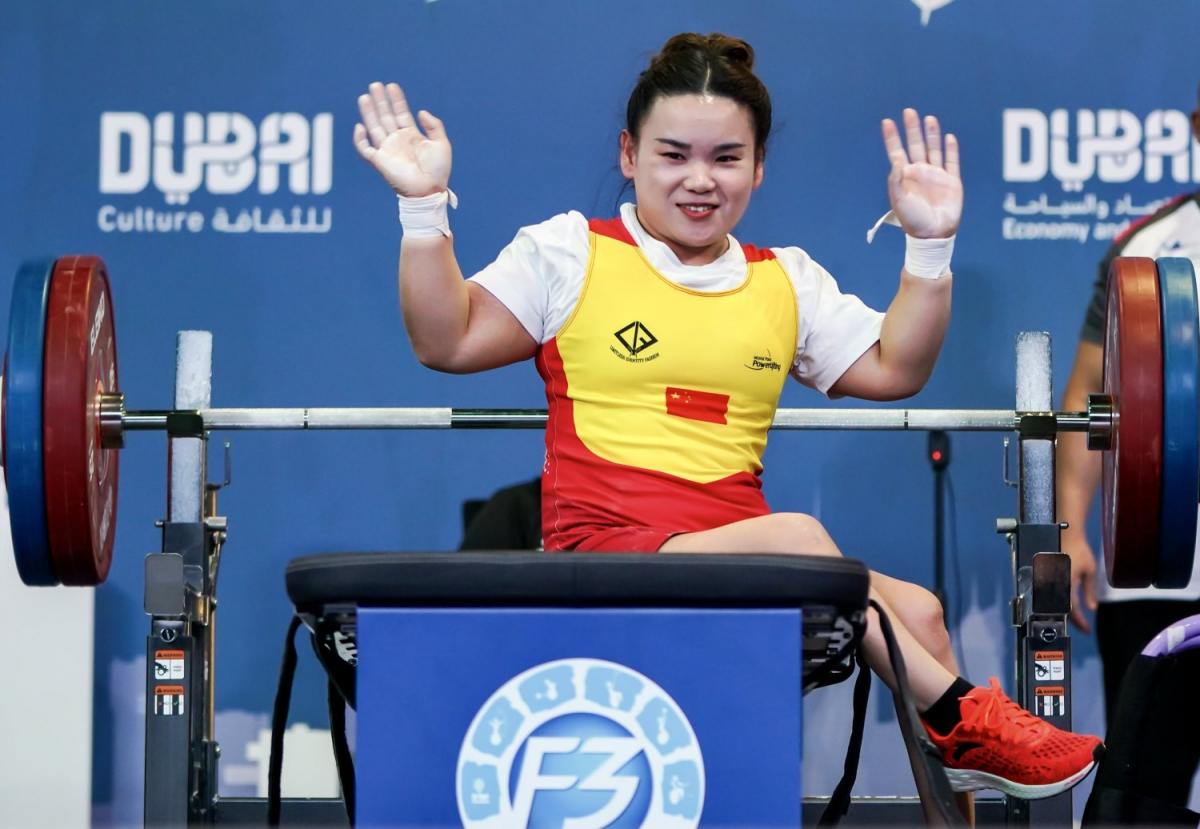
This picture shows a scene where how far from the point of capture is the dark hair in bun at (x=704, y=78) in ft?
8.11

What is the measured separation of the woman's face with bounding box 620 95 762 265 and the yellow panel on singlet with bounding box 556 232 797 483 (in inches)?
3.6

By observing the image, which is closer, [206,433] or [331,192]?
[206,433]

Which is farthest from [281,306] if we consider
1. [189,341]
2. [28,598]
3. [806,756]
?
[806,756]

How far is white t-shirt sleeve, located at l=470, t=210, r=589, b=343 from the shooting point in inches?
97.0

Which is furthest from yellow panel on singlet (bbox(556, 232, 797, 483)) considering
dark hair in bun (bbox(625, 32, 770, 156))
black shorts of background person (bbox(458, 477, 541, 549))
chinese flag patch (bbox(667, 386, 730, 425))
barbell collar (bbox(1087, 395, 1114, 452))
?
black shorts of background person (bbox(458, 477, 541, 549))

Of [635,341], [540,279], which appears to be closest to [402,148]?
[540,279]

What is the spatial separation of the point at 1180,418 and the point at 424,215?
1.09 metres

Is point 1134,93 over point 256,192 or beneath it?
over

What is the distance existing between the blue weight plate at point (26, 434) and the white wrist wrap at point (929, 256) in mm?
1268

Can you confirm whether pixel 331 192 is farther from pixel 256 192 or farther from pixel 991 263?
pixel 991 263

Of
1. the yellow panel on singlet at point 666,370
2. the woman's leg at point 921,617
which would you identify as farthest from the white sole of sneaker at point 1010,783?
the yellow panel on singlet at point 666,370

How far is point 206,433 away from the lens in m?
2.77

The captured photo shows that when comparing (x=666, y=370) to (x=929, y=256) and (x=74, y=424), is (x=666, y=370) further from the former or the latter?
(x=74, y=424)

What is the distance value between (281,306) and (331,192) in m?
0.31
